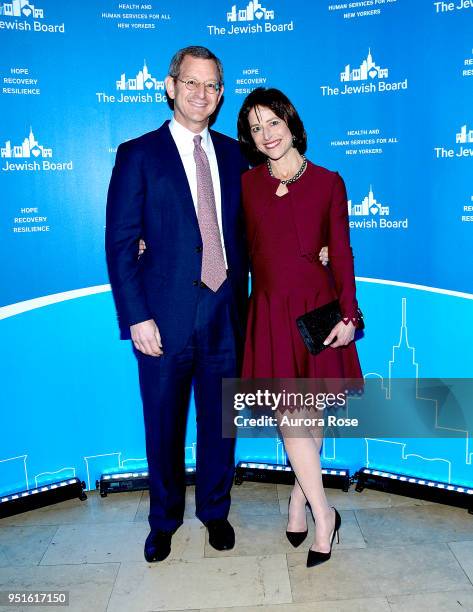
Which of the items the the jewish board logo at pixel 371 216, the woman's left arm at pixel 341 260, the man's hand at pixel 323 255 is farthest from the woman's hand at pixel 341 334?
the the jewish board logo at pixel 371 216

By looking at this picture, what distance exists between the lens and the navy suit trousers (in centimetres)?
236

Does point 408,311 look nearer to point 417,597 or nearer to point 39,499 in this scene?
point 417,597

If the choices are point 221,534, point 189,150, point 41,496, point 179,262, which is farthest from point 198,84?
point 41,496

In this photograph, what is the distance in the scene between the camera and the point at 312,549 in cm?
240

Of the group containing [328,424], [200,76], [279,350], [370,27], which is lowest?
[328,424]

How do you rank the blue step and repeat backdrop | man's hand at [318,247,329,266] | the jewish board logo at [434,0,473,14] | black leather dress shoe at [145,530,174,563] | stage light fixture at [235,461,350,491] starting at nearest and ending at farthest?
man's hand at [318,247,329,266], black leather dress shoe at [145,530,174,563], the jewish board logo at [434,0,473,14], the blue step and repeat backdrop, stage light fixture at [235,461,350,491]

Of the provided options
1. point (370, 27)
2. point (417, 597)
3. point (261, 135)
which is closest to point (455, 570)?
point (417, 597)

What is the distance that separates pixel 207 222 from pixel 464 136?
1.29m

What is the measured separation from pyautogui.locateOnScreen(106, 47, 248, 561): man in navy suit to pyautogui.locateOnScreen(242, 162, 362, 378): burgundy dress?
0.45 feet

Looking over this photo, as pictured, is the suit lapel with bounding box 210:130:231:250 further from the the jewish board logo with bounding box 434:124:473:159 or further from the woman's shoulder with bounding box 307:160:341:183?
the the jewish board logo with bounding box 434:124:473:159

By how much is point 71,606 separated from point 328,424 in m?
1.57

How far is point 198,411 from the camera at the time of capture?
2557mm

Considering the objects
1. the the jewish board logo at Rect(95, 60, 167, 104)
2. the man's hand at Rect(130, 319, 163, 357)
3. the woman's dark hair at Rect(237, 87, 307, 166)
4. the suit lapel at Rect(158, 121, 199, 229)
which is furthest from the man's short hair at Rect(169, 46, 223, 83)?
the man's hand at Rect(130, 319, 163, 357)

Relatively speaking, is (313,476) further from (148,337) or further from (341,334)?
(148,337)
